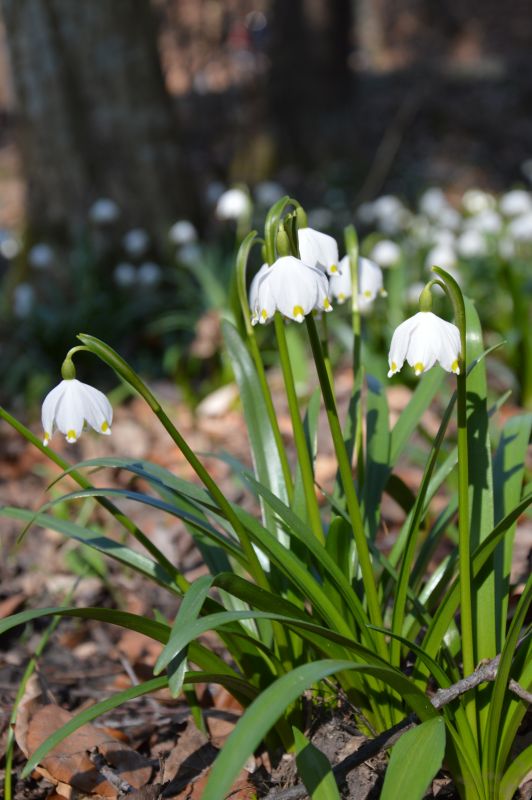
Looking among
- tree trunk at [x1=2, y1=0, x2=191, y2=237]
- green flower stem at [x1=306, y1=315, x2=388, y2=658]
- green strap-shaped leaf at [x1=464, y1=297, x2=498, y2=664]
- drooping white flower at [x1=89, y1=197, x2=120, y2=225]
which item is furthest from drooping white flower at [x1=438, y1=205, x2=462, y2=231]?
green flower stem at [x1=306, y1=315, x2=388, y2=658]

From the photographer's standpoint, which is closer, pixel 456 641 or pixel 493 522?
pixel 493 522

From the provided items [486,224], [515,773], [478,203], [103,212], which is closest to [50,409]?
[515,773]

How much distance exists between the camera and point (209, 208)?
6.89 m

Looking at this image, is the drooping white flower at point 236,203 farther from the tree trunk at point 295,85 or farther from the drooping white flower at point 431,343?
the tree trunk at point 295,85

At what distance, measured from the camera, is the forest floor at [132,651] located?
1.71 meters

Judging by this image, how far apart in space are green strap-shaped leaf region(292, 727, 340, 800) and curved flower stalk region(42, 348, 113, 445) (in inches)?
24.5

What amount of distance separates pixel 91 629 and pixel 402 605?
1277 millimetres

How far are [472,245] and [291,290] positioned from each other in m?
3.44

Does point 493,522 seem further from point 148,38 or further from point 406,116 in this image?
point 406,116

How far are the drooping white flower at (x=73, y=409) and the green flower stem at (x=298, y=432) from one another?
322 mm

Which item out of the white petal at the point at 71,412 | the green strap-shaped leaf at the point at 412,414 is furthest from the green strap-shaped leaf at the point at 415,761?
the white petal at the point at 71,412

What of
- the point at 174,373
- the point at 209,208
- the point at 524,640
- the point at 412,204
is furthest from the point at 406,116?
the point at 524,640

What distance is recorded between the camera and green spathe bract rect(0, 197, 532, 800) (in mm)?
1381

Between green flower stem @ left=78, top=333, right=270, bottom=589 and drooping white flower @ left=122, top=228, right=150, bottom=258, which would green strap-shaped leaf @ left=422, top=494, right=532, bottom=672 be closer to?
green flower stem @ left=78, top=333, right=270, bottom=589
